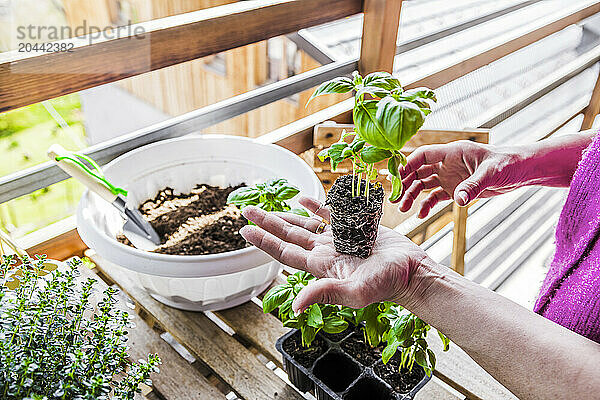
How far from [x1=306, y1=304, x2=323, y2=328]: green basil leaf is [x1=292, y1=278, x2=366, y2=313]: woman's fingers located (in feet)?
0.44

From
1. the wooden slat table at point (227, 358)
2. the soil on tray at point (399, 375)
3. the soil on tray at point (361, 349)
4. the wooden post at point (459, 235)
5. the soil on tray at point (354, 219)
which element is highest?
the soil on tray at point (354, 219)

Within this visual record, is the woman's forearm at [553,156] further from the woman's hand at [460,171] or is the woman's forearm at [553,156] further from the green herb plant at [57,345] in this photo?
the green herb plant at [57,345]

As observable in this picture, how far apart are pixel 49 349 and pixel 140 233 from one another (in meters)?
0.48

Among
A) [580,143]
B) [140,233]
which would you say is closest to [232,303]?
[140,233]

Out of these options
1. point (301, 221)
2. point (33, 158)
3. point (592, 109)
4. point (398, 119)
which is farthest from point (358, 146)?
point (592, 109)

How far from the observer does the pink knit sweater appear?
0.72 m

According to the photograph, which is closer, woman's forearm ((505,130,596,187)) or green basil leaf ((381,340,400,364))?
green basil leaf ((381,340,400,364))

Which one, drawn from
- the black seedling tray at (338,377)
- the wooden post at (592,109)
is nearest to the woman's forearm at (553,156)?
the black seedling tray at (338,377)

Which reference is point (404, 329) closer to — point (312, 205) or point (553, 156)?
point (312, 205)

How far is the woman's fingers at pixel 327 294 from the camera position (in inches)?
26.6

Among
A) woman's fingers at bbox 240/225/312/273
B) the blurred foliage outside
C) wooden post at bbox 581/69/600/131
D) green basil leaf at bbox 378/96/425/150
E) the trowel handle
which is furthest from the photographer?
wooden post at bbox 581/69/600/131

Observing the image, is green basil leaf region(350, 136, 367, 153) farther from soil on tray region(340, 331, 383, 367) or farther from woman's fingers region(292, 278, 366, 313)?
soil on tray region(340, 331, 383, 367)

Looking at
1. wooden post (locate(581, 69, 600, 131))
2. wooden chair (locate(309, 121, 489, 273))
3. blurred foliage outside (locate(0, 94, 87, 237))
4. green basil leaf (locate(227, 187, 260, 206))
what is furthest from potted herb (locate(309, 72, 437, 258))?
wooden post (locate(581, 69, 600, 131))

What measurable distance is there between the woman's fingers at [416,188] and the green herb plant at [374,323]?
242mm
